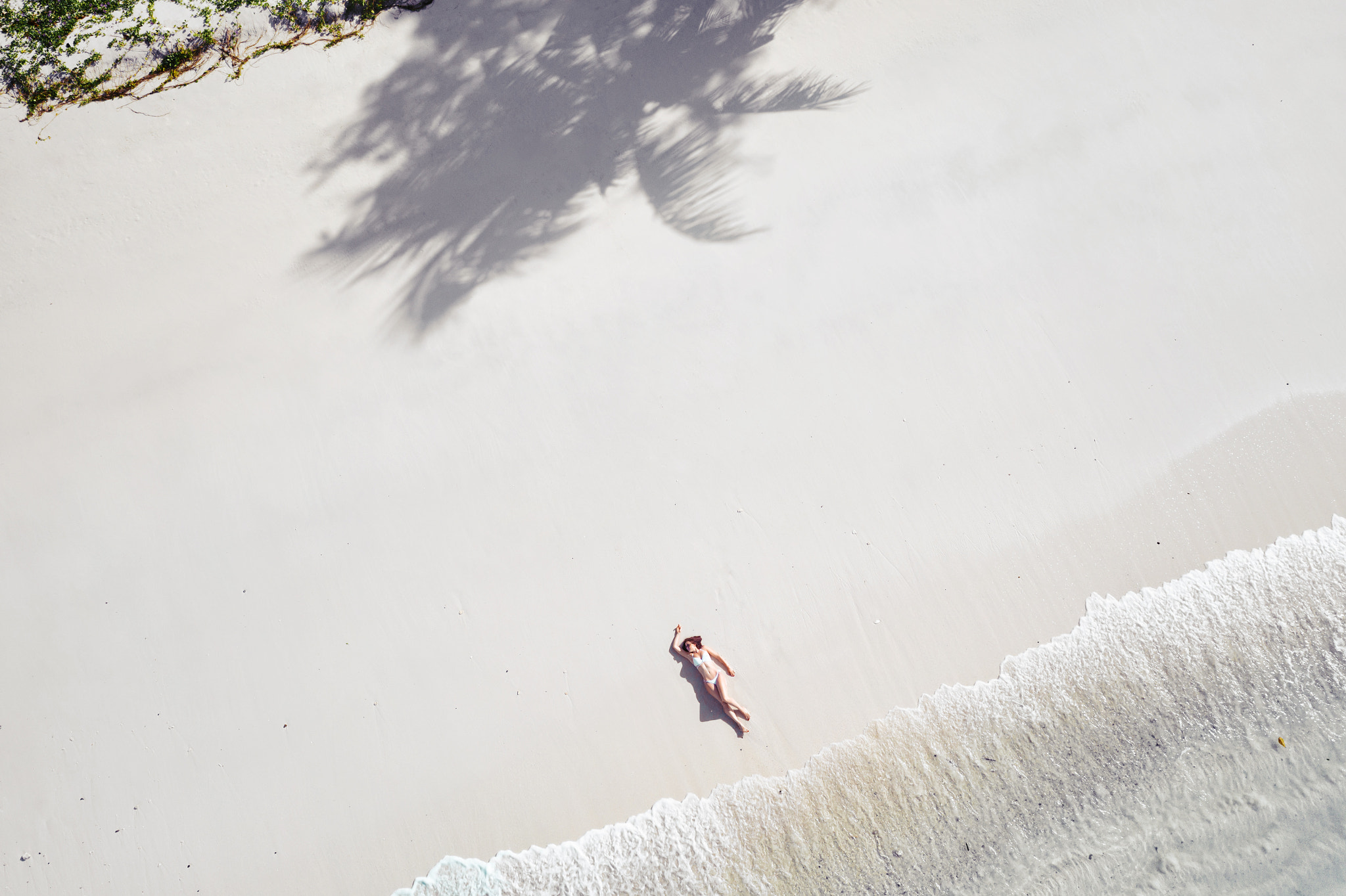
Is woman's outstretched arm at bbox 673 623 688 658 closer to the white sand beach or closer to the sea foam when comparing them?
the white sand beach

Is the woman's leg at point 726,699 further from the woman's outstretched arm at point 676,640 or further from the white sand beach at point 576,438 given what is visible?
the woman's outstretched arm at point 676,640

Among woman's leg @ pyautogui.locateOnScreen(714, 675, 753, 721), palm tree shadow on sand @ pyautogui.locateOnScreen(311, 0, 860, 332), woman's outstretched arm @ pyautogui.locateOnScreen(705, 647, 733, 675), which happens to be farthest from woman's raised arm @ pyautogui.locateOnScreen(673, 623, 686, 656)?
palm tree shadow on sand @ pyautogui.locateOnScreen(311, 0, 860, 332)

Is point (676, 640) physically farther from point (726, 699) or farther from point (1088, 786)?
point (1088, 786)

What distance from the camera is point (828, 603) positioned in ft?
17.1

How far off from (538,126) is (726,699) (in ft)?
15.2

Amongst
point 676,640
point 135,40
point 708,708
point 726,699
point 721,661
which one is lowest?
point 708,708

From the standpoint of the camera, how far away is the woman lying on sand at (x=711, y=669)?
4.99 m

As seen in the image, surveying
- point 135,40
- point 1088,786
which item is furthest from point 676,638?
point 135,40

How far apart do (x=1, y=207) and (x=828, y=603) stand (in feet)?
23.1

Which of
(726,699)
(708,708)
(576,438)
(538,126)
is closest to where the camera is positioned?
(726,699)

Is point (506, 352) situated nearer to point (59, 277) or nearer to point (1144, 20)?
point (59, 277)

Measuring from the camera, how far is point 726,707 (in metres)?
5.04

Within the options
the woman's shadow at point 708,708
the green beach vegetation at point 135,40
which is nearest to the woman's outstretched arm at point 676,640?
the woman's shadow at point 708,708

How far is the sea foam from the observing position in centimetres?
496
